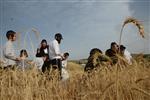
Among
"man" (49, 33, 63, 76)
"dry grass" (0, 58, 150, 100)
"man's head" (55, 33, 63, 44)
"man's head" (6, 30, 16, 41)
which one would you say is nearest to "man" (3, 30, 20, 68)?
"man's head" (6, 30, 16, 41)

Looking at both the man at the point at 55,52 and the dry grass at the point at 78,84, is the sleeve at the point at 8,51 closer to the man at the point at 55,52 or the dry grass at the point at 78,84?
the dry grass at the point at 78,84

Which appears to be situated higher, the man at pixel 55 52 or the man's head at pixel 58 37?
the man's head at pixel 58 37

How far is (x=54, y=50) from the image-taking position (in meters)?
6.16

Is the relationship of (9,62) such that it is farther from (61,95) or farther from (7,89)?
(61,95)

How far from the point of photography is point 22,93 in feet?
10.9

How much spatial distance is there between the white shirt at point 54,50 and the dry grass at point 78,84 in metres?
2.03

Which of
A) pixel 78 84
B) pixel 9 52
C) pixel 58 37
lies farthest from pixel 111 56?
pixel 58 37

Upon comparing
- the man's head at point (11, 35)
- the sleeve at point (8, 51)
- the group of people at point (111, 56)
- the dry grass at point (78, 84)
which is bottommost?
the dry grass at point (78, 84)

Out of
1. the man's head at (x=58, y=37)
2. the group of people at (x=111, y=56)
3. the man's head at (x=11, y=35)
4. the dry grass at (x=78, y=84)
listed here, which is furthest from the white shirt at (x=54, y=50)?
the dry grass at (x=78, y=84)

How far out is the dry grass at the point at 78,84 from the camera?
2779mm

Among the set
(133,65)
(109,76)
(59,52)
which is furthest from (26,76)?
(59,52)

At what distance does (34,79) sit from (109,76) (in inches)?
34.6

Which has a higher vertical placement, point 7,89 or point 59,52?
point 59,52

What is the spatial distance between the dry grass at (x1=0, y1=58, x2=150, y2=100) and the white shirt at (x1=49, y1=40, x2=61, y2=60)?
2.03m
